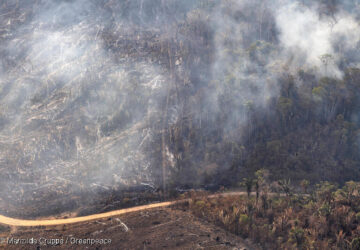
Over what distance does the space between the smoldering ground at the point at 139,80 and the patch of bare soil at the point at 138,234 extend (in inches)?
201

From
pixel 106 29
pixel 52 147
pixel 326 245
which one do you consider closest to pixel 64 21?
pixel 106 29

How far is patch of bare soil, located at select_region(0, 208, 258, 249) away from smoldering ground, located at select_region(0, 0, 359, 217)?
16.8 ft

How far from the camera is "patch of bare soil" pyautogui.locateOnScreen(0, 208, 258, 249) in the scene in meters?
28.0

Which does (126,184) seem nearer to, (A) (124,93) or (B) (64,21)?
(A) (124,93)

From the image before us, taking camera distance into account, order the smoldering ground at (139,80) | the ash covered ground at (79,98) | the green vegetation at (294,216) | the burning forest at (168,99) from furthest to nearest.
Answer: the smoldering ground at (139,80)
the burning forest at (168,99)
the ash covered ground at (79,98)
the green vegetation at (294,216)

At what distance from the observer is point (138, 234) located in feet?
96.0

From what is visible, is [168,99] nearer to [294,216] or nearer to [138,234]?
[138,234]

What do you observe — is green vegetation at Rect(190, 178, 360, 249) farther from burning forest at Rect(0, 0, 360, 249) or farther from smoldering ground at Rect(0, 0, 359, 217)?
smoldering ground at Rect(0, 0, 359, 217)

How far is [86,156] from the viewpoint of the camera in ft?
131

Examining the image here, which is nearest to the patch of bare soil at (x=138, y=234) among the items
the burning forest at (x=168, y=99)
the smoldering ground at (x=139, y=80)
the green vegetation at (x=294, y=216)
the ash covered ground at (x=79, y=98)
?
the green vegetation at (x=294, y=216)

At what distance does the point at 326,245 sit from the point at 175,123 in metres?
23.5

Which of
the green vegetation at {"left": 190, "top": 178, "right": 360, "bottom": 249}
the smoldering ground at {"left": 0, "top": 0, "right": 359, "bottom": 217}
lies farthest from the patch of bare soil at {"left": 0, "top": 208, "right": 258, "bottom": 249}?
the smoldering ground at {"left": 0, "top": 0, "right": 359, "bottom": 217}

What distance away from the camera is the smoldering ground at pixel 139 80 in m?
39.1

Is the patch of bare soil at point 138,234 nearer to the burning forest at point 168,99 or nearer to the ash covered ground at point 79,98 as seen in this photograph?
the burning forest at point 168,99
